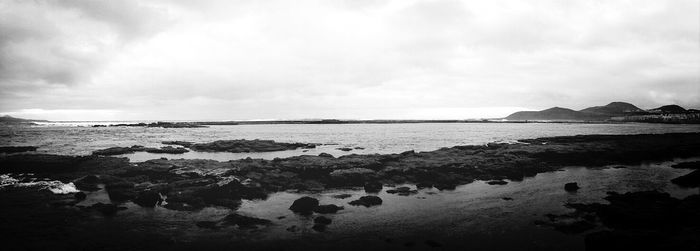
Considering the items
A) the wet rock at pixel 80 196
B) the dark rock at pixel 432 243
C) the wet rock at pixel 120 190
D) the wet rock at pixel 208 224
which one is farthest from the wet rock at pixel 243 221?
the wet rock at pixel 80 196

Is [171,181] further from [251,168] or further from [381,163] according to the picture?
[381,163]

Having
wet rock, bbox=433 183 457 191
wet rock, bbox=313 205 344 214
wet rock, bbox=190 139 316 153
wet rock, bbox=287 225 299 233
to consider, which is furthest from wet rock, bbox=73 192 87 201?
wet rock, bbox=190 139 316 153

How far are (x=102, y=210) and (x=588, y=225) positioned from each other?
2794 cm

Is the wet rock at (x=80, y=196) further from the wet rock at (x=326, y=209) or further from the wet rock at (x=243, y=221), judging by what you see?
the wet rock at (x=326, y=209)

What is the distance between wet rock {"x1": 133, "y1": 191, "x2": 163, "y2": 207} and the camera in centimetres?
2306

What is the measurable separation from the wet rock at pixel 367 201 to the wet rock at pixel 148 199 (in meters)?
13.1

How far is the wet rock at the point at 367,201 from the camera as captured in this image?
77.7 ft

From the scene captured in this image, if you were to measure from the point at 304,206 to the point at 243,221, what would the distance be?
4.10 meters

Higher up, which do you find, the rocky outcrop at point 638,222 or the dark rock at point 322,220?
the rocky outcrop at point 638,222

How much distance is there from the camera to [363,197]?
965 inches

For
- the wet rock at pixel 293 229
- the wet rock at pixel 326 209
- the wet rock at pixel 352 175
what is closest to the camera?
the wet rock at pixel 293 229

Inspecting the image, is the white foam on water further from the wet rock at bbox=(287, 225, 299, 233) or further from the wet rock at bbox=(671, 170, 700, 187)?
the wet rock at bbox=(671, 170, 700, 187)

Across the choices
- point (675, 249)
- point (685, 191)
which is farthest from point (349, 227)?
point (685, 191)

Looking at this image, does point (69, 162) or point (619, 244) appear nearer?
point (619, 244)
